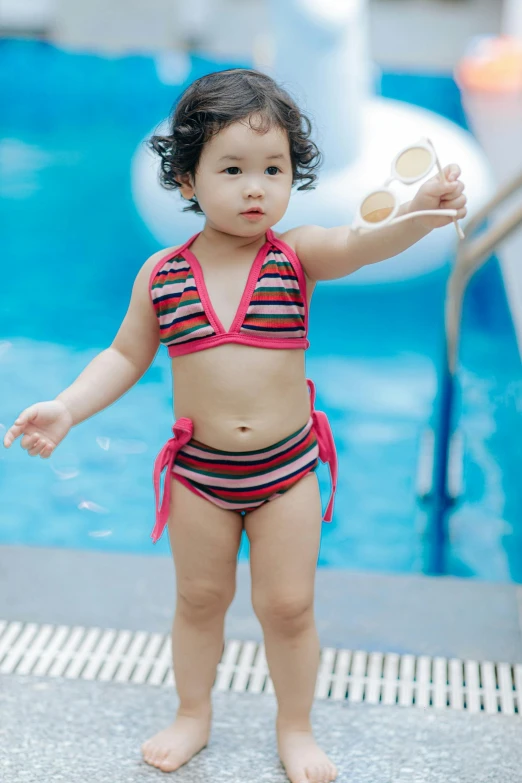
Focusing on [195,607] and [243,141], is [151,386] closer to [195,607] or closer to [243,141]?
[195,607]

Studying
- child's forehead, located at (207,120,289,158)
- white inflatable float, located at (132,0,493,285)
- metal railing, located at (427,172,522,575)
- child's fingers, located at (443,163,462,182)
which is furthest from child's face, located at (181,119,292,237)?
white inflatable float, located at (132,0,493,285)

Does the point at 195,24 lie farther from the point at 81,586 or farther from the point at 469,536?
the point at 81,586

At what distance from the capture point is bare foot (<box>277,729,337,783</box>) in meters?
1.73

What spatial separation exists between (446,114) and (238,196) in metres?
6.88

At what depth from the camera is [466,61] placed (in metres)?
8.18

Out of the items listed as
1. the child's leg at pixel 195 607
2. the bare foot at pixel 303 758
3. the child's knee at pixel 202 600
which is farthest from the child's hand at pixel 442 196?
the bare foot at pixel 303 758

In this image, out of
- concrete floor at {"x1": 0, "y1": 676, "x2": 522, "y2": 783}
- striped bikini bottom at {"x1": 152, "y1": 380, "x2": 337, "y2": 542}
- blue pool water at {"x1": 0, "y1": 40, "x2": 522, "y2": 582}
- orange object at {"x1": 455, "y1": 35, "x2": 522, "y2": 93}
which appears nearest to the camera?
striped bikini bottom at {"x1": 152, "y1": 380, "x2": 337, "y2": 542}

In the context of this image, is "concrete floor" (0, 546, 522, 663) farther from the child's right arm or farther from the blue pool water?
the child's right arm

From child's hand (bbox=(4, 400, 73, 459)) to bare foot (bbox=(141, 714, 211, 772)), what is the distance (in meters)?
0.60

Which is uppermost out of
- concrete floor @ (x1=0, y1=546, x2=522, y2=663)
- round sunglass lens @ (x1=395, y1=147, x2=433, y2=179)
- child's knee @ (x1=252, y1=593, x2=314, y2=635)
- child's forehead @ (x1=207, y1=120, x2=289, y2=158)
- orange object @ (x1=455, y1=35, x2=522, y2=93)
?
orange object @ (x1=455, y1=35, x2=522, y2=93)

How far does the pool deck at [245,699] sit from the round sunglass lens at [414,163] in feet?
3.39

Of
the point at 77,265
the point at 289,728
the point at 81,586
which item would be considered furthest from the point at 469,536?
the point at 77,265

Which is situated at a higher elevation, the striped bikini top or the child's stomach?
the striped bikini top

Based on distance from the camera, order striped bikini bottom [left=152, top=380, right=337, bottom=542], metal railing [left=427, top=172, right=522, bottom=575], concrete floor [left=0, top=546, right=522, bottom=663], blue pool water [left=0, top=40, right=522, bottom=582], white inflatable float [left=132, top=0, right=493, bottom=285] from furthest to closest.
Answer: white inflatable float [left=132, top=0, right=493, bottom=285] → blue pool water [left=0, top=40, right=522, bottom=582] → metal railing [left=427, top=172, right=522, bottom=575] → concrete floor [left=0, top=546, right=522, bottom=663] → striped bikini bottom [left=152, top=380, right=337, bottom=542]
